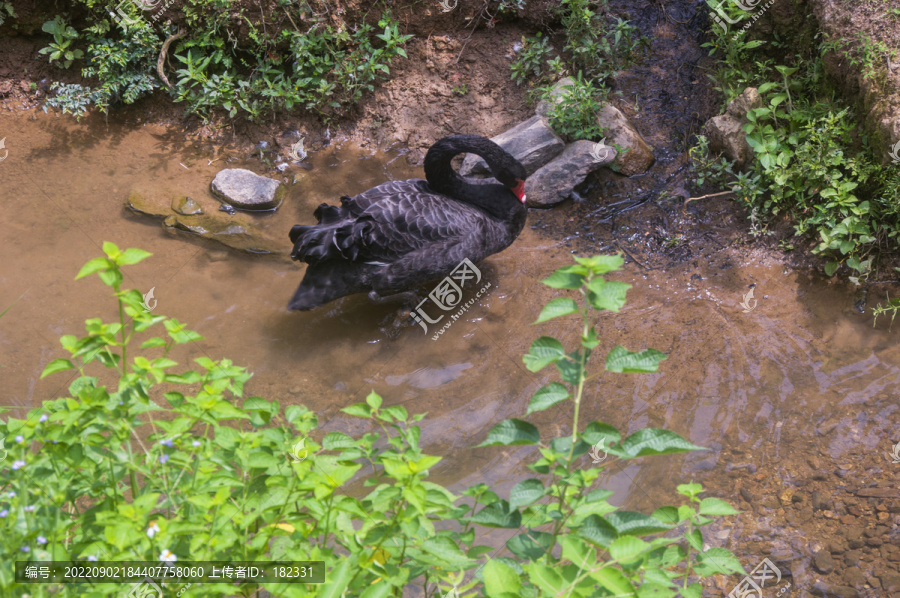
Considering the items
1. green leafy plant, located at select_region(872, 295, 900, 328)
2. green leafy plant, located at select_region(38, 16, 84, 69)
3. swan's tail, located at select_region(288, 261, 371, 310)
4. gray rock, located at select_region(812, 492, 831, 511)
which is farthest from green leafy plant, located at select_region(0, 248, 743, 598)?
green leafy plant, located at select_region(38, 16, 84, 69)

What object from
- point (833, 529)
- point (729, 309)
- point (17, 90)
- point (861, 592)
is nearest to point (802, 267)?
point (729, 309)

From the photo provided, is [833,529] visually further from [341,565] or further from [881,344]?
[341,565]

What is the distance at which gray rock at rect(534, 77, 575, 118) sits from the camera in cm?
509

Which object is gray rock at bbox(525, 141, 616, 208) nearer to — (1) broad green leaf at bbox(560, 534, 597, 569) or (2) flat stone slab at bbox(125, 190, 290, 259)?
(2) flat stone slab at bbox(125, 190, 290, 259)

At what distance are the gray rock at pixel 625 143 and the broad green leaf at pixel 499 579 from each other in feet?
13.0

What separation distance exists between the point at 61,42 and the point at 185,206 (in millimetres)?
2293

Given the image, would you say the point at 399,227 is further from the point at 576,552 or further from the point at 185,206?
the point at 576,552

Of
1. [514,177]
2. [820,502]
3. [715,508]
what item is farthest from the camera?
[514,177]

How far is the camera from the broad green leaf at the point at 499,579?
4.77 ft

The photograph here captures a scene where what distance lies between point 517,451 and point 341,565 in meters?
1.92

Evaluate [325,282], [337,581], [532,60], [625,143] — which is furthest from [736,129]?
[337,581]

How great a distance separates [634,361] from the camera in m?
1.58

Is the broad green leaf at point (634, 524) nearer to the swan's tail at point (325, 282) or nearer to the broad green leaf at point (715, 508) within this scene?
the broad green leaf at point (715, 508)

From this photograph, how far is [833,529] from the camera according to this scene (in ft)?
9.52
